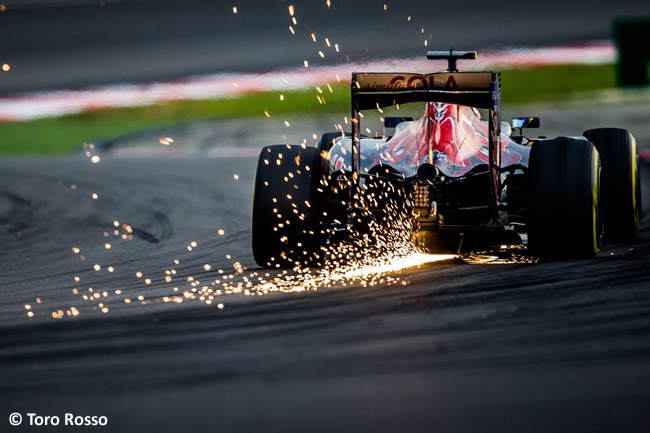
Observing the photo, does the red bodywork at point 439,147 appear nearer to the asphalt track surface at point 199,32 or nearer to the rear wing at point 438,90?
the rear wing at point 438,90

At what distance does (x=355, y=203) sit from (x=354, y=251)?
509 mm

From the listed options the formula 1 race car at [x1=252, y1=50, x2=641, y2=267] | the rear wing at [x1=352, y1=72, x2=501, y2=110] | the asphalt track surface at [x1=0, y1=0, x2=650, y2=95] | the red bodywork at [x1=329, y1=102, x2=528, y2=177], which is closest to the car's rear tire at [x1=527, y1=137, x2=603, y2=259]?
the formula 1 race car at [x1=252, y1=50, x2=641, y2=267]

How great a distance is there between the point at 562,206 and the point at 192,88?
36.3ft

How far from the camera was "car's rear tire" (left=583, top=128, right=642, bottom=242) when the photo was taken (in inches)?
412

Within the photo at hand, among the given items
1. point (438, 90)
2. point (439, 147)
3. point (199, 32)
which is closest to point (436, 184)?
point (439, 147)

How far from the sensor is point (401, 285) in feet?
24.8

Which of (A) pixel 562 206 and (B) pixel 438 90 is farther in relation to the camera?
(B) pixel 438 90

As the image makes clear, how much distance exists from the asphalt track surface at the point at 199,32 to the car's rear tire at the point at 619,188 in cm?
512

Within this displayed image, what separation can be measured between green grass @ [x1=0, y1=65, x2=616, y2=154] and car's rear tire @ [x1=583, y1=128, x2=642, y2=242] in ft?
21.0

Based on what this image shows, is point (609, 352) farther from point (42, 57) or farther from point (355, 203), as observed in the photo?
point (42, 57)

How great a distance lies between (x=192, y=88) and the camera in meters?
18.7

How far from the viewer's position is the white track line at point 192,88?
15781 millimetres

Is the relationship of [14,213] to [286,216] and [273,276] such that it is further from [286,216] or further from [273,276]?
[273,276]

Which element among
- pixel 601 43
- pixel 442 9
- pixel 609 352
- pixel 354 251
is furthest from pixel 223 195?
pixel 609 352
